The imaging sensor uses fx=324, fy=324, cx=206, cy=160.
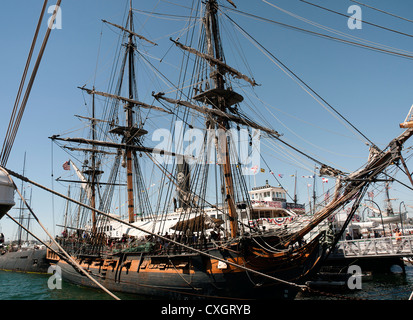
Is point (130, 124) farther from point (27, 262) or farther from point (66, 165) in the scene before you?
point (27, 262)

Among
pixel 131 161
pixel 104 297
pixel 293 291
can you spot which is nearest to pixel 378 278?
pixel 293 291

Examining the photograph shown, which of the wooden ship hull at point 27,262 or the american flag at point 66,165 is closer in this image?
the american flag at point 66,165

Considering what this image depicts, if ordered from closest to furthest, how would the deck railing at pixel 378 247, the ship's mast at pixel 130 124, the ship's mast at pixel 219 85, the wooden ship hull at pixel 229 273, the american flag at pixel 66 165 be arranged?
the wooden ship hull at pixel 229 273
the ship's mast at pixel 219 85
the deck railing at pixel 378 247
the ship's mast at pixel 130 124
the american flag at pixel 66 165

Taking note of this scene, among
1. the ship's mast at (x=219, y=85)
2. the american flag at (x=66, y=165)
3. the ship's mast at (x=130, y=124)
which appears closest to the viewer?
the ship's mast at (x=219, y=85)

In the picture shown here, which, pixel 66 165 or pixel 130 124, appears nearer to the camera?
pixel 130 124

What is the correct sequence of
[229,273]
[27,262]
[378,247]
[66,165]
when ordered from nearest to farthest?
[229,273] → [378,247] → [66,165] → [27,262]

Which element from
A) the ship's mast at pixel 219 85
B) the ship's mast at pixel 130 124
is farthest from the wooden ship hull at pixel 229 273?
the ship's mast at pixel 130 124

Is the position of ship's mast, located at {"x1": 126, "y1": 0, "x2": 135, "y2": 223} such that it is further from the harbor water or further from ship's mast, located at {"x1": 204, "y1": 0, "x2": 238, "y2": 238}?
ship's mast, located at {"x1": 204, "y1": 0, "x2": 238, "y2": 238}

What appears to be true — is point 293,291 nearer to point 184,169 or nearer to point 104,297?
point 104,297

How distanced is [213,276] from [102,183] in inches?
977

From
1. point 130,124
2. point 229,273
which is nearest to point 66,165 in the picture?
point 130,124

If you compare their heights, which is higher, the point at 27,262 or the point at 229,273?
the point at 229,273

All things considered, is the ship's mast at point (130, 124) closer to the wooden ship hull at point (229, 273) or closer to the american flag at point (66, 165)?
the american flag at point (66, 165)

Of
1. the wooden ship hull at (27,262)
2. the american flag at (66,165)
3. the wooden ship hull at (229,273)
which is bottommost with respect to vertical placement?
the wooden ship hull at (27,262)
